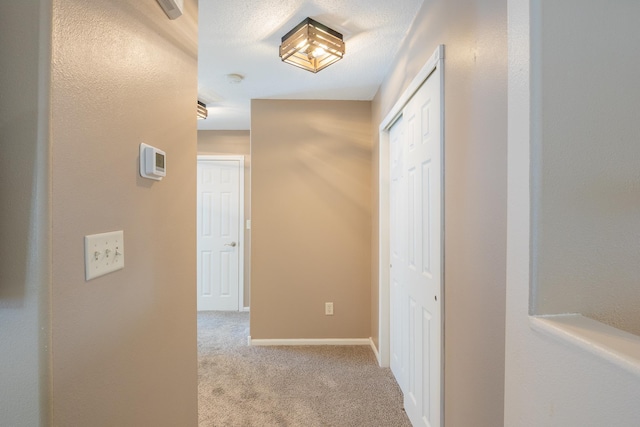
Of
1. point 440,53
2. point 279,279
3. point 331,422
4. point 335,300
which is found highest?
point 440,53

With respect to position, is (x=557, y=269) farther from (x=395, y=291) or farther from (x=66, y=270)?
(x=395, y=291)

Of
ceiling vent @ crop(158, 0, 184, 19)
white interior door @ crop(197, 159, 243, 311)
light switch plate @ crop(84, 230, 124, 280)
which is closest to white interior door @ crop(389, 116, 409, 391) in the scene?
ceiling vent @ crop(158, 0, 184, 19)

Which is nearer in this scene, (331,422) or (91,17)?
(91,17)

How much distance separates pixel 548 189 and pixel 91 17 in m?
1.24

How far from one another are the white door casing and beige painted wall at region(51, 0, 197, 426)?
1.16 m

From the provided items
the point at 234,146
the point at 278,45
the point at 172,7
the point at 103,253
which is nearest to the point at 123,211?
the point at 103,253

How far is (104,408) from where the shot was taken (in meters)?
0.80

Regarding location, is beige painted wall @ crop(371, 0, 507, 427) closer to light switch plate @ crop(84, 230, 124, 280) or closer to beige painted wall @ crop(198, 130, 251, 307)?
light switch plate @ crop(84, 230, 124, 280)

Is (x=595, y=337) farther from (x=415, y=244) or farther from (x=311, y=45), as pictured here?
(x=311, y=45)

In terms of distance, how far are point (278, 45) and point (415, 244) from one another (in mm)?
1607

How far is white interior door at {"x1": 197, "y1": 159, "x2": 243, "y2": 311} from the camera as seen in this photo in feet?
13.1

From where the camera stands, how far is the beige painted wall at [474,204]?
A: 956 mm

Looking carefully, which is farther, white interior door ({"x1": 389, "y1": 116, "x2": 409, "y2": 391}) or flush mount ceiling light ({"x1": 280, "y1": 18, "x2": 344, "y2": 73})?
white interior door ({"x1": 389, "y1": 116, "x2": 409, "y2": 391})

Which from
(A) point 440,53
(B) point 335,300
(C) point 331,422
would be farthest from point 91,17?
(B) point 335,300
